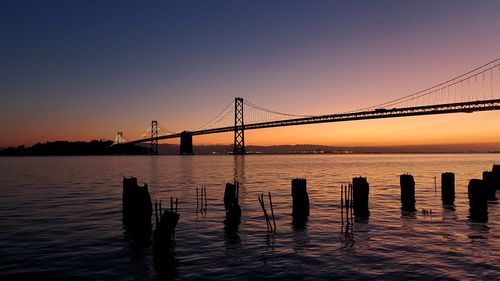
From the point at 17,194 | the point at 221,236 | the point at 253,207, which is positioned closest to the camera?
the point at 221,236

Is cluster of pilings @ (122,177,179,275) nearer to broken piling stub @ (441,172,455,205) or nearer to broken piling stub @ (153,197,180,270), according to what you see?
broken piling stub @ (153,197,180,270)

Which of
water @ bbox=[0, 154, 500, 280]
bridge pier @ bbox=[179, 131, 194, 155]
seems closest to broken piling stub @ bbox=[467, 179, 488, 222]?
water @ bbox=[0, 154, 500, 280]

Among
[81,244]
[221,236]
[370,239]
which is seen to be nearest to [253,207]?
[221,236]

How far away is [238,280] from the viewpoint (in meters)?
8.67

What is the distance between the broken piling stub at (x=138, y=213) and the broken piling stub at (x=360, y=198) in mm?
7695

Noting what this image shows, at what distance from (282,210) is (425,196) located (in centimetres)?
1005

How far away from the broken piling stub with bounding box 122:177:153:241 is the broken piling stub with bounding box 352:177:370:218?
7695 mm

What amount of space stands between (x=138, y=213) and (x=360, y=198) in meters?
8.28

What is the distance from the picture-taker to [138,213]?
532 inches

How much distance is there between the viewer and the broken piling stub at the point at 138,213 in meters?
13.0

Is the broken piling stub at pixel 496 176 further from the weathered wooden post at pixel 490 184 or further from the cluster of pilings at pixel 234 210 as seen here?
the cluster of pilings at pixel 234 210

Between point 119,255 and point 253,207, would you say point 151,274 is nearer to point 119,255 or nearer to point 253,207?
point 119,255

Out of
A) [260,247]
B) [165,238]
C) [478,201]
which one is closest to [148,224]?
[165,238]

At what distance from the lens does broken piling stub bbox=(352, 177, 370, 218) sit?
16188 millimetres
